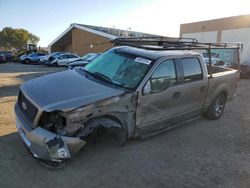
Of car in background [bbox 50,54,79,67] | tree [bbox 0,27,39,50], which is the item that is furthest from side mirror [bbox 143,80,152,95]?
tree [bbox 0,27,39,50]

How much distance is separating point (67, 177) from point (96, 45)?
98.4ft

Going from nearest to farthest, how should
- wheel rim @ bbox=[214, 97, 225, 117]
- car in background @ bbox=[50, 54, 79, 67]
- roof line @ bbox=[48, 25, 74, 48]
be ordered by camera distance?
wheel rim @ bbox=[214, 97, 225, 117], car in background @ bbox=[50, 54, 79, 67], roof line @ bbox=[48, 25, 74, 48]

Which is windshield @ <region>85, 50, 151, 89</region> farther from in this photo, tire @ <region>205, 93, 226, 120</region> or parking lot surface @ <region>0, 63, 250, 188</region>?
tire @ <region>205, 93, 226, 120</region>

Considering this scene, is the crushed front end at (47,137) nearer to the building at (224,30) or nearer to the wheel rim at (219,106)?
the wheel rim at (219,106)

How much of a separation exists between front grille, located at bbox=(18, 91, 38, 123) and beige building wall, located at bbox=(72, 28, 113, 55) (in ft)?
87.2

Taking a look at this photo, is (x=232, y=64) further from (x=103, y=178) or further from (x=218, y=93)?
(x=103, y=178)

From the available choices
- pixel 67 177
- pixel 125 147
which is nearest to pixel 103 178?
pixel 67 177

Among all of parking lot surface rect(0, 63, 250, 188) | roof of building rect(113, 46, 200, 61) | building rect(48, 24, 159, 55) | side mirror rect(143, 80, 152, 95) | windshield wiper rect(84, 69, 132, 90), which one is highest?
building rect(48, 24, 159, 55)

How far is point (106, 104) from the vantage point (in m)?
3.67

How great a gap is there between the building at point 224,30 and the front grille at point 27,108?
24.9 metres

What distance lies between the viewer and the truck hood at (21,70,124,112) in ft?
11.0

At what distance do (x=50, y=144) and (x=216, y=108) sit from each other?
4634mm

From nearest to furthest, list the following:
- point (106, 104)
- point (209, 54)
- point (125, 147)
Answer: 1. point (106, 104)
2. point (125, 147)
3. point (209, 54)

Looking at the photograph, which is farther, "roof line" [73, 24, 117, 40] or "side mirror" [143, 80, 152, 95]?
"roof line" [73, 24, 117, 40]
